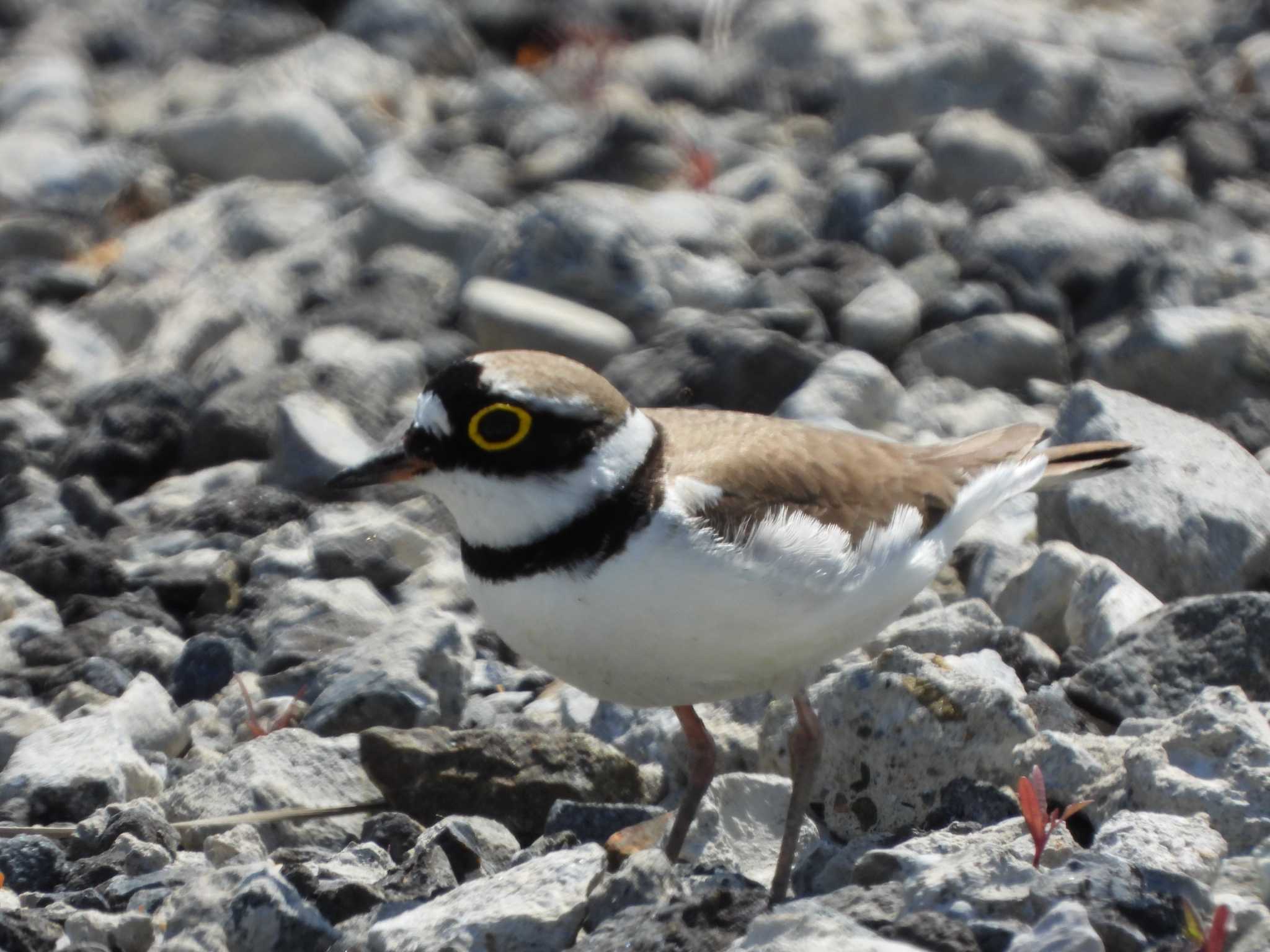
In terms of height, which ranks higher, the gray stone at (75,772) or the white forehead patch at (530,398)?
the white forehead patch at (530,398)

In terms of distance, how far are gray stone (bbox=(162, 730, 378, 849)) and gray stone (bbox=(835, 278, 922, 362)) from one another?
13.0ft

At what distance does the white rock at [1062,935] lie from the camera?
3184 mm

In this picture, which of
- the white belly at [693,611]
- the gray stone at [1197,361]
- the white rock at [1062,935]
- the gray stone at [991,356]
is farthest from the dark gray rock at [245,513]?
the white rock at [1062,935]

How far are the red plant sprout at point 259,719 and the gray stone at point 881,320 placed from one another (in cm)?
367

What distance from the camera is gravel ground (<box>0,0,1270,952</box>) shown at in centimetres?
409

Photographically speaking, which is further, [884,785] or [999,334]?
[999,334]

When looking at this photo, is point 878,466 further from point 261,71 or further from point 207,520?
point 261,71

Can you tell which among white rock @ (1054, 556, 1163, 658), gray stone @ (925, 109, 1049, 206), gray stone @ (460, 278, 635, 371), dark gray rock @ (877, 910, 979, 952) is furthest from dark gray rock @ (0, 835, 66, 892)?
gray stone @ (925, 109, 1049, 206)

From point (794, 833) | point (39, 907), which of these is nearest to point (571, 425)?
point (794, 833)

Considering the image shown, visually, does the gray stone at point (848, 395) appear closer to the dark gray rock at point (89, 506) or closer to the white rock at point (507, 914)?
the dark gray rock at point (89, 506)

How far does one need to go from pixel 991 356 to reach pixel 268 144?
15.7 ft

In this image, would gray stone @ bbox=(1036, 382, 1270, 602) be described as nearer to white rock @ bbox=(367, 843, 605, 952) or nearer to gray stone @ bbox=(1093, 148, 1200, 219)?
white rock @ bbox=(367, 843, 605, 952)

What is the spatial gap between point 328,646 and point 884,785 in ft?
7.23

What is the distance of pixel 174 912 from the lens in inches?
156
